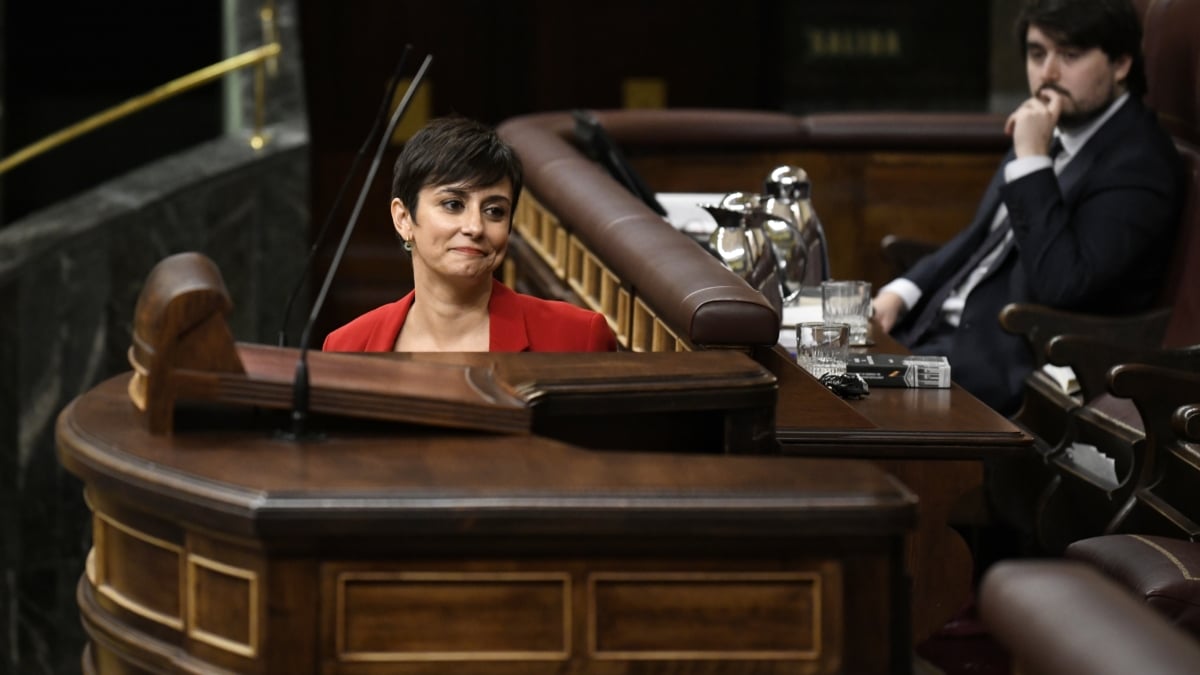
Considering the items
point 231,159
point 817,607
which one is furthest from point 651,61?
point 817,607

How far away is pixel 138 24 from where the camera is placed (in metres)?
9.24

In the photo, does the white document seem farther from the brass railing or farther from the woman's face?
the brass railing

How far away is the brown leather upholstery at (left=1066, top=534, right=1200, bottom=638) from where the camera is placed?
2.63 metres

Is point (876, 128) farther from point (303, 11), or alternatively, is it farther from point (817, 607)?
point (817, 607)

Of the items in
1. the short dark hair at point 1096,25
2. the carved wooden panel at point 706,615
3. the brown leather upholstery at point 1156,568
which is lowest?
the brown leather upholstery at point 1156,568

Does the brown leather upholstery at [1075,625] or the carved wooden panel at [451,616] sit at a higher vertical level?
the brown leather upholstery at [1075,625]

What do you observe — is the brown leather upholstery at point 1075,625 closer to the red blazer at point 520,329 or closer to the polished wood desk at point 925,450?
the polished wood desk at point 925,450

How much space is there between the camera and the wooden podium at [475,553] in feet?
5.67

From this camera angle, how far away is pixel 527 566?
175cm

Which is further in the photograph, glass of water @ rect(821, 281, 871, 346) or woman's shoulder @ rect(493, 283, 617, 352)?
glass of water @ rect(821, 281, 871, 346)

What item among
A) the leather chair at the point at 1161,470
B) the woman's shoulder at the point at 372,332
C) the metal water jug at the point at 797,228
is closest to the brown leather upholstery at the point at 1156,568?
the leather chair at the point at 1161,470

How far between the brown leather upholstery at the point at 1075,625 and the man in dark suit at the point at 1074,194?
8.81 feet

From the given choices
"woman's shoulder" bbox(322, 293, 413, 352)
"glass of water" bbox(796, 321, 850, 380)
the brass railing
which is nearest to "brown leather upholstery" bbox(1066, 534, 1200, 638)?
"glass of water" bbox(796, 321, 850, 380)

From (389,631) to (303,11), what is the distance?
6698 millimetres
